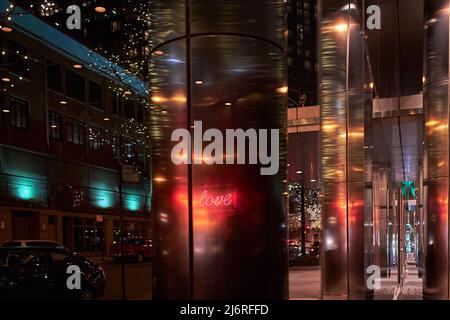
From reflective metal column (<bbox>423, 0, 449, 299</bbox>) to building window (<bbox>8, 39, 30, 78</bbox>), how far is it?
2690 cm

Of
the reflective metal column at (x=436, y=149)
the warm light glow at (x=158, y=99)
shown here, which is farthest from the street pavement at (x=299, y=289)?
the warm light glow at (x=158, y=99)

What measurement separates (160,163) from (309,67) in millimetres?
116773

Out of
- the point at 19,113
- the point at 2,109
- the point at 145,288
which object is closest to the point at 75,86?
the point at 19,113

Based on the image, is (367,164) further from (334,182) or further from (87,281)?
(87,281)

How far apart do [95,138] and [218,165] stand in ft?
131

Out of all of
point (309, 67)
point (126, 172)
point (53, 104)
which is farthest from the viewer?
point (309, 67)

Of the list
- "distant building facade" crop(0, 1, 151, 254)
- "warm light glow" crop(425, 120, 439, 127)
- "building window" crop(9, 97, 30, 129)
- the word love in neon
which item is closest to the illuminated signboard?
the word love in neon

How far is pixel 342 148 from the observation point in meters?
13.2

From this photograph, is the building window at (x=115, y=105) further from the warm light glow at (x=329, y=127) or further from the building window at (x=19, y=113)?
the warm light glow at (x=329, y=127)

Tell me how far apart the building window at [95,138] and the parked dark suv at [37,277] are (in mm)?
30496

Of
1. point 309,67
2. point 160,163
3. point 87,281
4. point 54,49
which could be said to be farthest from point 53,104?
point 309,67

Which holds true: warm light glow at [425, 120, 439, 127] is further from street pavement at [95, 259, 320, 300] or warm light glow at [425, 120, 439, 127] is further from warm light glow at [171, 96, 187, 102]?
warm light glow at [171, 96, 187, 102]

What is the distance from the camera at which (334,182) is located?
13.2 m

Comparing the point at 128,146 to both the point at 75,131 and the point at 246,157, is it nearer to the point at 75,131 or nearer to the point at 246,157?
the point at 75,131
